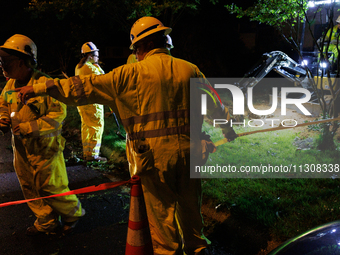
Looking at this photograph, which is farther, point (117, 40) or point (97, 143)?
point (117, 40)

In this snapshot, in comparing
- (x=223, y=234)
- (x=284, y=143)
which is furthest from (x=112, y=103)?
(x=284, y=143)

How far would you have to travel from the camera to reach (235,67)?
16.1 metres

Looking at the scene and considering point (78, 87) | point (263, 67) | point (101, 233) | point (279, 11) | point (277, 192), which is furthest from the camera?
point (263, 67)

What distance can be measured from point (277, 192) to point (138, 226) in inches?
96.4

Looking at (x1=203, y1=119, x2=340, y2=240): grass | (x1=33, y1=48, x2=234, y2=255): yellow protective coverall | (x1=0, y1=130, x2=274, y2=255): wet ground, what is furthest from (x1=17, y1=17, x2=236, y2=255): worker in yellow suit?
(x1=203, y1=119, x2=340, y2=240): grass

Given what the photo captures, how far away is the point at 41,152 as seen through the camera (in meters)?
3.41

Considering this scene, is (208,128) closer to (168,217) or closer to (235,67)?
(168,217)

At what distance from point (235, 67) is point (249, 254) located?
14065 millimetres

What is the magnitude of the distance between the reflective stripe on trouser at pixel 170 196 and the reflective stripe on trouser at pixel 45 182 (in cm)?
149

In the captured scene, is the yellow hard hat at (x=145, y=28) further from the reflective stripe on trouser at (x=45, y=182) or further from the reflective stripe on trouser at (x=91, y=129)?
the reflective stripe on trouser at (x=91, y=129)

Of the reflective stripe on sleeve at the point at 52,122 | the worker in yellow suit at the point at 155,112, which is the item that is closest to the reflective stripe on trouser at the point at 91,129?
the reflective stripe on sleeve at the point at 52,122

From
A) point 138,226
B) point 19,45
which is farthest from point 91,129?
point 138,226

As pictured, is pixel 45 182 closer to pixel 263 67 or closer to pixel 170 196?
pixel 170 196

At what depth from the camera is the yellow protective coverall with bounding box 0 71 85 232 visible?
3.32 metres
